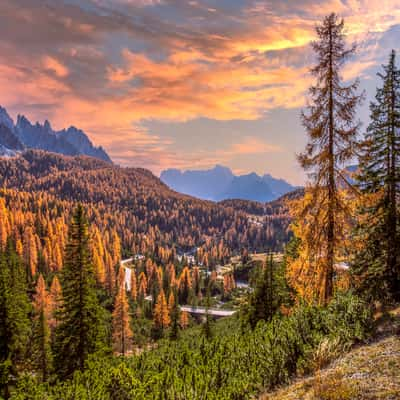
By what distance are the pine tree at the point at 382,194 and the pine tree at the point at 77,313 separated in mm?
16928

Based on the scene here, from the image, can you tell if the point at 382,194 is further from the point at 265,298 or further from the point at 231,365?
the point at 265,298

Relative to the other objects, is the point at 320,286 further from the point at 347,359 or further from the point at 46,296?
the point at 46,296

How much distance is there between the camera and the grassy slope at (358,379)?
5473 mm

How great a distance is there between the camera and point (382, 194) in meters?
15.9

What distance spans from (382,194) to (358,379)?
12.6 meters

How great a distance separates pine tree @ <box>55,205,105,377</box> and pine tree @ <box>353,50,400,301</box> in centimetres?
1693

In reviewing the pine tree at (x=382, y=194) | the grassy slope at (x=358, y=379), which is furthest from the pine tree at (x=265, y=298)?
the grassy slope at (x=358, y=379)

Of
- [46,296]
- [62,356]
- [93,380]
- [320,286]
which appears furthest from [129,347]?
[93,380]

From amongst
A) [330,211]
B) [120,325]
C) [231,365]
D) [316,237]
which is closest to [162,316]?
[120,325]

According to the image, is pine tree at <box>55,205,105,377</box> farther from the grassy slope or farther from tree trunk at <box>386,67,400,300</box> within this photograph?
tree trunk at <box>386,67,400,300</box>

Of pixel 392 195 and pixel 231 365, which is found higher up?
pixel 392 195

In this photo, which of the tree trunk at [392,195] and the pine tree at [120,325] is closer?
the tree trunk at [392,195]

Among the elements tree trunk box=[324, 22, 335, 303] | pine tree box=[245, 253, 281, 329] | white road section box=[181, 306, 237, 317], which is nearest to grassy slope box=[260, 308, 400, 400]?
tree trunk box=[324, 22, 335, 303]

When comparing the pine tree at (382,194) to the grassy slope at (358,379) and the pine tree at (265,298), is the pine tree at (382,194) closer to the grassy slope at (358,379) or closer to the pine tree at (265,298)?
the grassy slope at (358,379)
